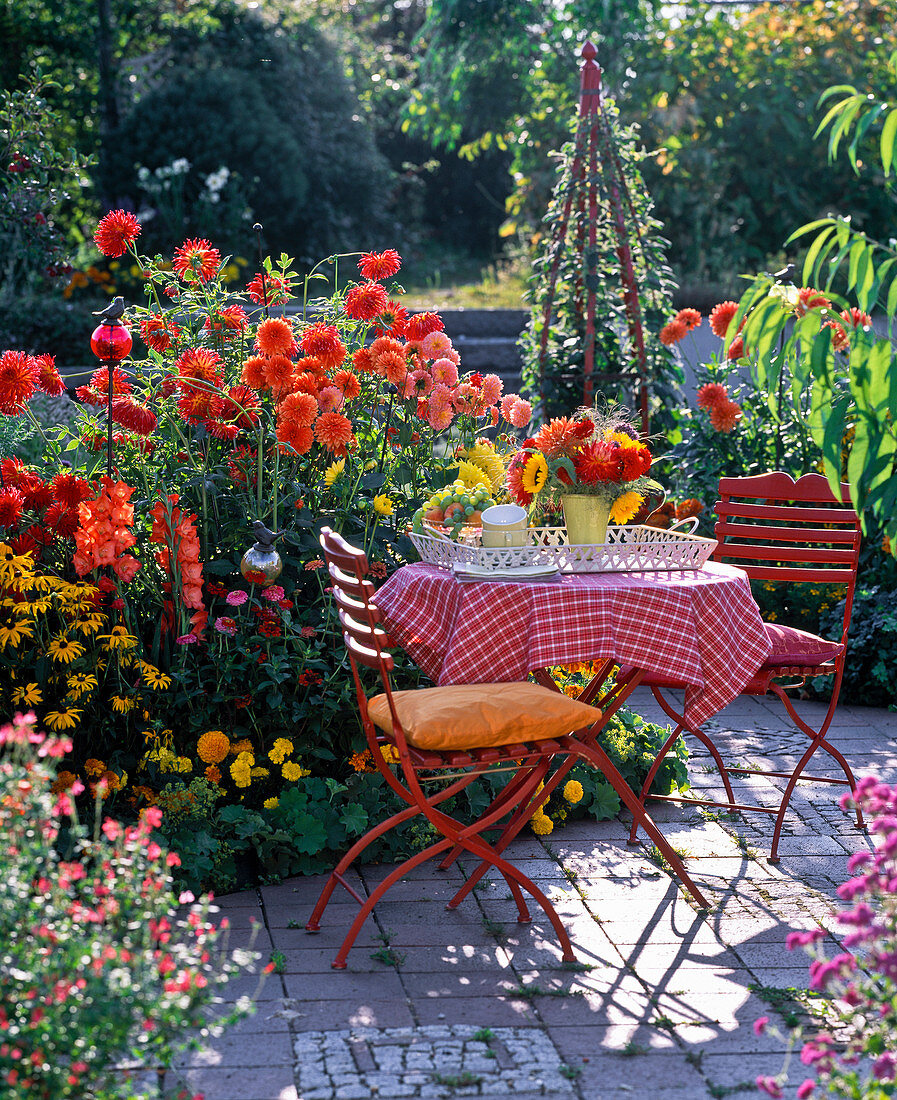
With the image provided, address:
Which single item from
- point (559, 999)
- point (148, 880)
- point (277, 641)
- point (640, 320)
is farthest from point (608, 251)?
point (148, 880)

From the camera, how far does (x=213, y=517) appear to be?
376 cm

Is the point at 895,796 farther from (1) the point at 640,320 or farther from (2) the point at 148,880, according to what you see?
(1) the point at 640,320

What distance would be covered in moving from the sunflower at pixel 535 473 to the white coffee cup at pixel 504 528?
0.14 m

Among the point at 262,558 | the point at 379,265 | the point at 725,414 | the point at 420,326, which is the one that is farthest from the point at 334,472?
the point at 725,414

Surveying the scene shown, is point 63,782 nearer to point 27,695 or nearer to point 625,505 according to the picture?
point 27,695

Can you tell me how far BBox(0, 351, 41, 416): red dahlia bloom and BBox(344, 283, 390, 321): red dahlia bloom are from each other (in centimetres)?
100

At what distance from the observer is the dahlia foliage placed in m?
3.38

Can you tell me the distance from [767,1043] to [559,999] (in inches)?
18.9

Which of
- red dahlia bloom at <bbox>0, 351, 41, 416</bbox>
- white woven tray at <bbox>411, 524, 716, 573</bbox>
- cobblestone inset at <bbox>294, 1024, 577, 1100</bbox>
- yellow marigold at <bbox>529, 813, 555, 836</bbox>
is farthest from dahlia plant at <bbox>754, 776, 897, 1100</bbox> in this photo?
red dahlia bloom at <bbox>0, 351, 41, 416</bbox>

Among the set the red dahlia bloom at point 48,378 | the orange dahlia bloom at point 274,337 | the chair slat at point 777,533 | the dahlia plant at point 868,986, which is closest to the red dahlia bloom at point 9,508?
the red dahlia bloom at point 48,378

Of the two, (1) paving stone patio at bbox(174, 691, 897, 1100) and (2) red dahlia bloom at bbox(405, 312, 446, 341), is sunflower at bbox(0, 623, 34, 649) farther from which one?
(2) red dahlia bloom at bbox(405, 312, 446, 341)

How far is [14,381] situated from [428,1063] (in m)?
2.23

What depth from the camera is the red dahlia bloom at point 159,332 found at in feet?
12.7

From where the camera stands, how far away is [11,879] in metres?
1.97
